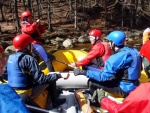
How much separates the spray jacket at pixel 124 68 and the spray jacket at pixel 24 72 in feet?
2.68

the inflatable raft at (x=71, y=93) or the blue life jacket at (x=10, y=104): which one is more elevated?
the blue life jacket at (x=10, y=104)

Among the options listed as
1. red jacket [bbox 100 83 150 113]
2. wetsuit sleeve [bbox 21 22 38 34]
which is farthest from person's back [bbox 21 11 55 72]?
red jacket [bbox 100 83 150 113]

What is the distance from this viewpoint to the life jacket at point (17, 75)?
4.31m

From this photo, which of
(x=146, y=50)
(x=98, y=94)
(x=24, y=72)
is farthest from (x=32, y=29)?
(x=146, y=50)

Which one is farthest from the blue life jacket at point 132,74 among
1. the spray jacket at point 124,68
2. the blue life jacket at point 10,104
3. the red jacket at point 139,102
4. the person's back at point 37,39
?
the person's back at point 37,39

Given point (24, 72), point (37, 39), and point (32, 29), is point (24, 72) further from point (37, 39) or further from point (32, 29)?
point (37, 39)

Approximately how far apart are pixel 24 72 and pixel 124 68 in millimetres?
1599

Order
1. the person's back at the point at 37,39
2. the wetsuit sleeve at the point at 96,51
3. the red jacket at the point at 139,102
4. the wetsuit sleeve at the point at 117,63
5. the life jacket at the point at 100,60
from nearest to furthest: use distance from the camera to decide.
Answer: the red jacket at the point at 139,102, the wetsuit sleeve at the point at 117,63, the wetsuit sleeve at the point at 96,51, the life jacket at the point at 100,60, the person's back at the point at 37,39

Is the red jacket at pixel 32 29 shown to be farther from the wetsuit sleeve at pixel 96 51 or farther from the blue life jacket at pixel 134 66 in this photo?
the blue life jacket at pixel 134 66

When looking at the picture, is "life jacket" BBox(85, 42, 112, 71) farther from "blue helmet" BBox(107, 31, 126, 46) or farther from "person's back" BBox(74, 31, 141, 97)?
"blue helmet" BBox(107, 31, 126, 46)

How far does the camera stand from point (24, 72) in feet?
14.3

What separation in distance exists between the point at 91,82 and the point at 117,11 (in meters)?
22.5

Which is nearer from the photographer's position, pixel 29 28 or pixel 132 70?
pixel 132 70

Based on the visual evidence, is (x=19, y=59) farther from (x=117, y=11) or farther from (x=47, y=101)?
(x=117, y=11)
